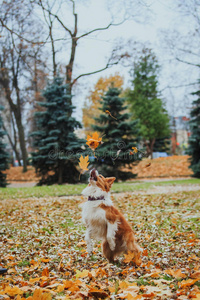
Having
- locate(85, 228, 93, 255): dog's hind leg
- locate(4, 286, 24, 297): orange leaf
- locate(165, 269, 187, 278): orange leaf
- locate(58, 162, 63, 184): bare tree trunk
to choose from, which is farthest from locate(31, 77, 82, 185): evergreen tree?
locate(4, 286, 24, 297): orange leaf

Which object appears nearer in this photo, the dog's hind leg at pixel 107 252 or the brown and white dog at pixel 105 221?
the brown and white dog at pixel 105 221

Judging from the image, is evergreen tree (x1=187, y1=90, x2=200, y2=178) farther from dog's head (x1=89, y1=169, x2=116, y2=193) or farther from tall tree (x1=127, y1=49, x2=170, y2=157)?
dog's head (x1=89, y1=169, x2=116, y2=193)

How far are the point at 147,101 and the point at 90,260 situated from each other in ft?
83.4

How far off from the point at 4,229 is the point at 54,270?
250 centimetres

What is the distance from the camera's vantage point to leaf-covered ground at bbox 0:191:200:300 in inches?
114

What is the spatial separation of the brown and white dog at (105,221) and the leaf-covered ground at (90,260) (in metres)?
0.20

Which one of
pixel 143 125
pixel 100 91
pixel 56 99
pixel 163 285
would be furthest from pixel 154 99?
pixel 163 285

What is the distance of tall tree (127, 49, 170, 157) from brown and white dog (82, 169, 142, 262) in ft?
78.7

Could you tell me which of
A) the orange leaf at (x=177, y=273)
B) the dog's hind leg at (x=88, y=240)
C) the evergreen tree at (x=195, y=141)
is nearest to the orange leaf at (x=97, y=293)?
the orange leaf at (x=177, y=273)

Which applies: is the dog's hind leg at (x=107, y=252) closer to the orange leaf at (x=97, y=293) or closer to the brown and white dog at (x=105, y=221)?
the brown and white dog at (x=105, y=221)

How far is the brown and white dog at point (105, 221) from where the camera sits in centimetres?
371

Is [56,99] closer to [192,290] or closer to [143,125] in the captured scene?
[143,125]

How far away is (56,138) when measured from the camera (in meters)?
17.7

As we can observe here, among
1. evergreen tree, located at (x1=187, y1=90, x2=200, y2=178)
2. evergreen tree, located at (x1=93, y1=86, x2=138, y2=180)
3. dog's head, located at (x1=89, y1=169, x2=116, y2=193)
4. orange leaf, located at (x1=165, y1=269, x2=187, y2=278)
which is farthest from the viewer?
evergreen tree, located at (x1=187, y1=90, x2=200, y2=178)
